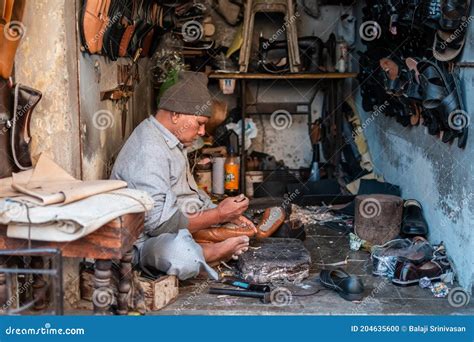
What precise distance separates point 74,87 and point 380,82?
331 centimetres

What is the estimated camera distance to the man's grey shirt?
370 centimetres

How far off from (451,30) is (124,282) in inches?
95.4

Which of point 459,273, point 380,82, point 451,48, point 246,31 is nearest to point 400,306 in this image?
point 459,273

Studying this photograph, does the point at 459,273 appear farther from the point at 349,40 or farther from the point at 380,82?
the point at 349,40

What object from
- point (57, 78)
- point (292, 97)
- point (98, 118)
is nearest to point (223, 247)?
point (98, 118)

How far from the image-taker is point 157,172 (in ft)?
12.4

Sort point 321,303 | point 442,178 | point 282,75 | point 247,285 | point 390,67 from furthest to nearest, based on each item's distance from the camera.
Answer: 1. point 282,75
2. point 390,67
3. point 442,178
4. point 247,285
5. point 321,303

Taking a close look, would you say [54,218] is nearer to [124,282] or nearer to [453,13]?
[124,282]

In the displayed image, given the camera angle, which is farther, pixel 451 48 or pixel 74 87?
pixel 451 48

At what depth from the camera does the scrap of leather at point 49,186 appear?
2763 mm

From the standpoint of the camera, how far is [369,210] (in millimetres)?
4977

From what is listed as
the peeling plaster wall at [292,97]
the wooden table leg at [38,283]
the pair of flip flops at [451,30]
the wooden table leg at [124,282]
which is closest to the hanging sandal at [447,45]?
the pair of flip flops at [451,30]

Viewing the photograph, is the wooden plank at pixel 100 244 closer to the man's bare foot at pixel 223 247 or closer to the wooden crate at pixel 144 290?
the wooden crate at pixel 144 290

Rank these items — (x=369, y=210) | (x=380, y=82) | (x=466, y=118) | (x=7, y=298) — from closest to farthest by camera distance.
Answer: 1. (x=7, y=298)
2. (x=466, y=118)
3. (x=369, y=210)
4. (x=380, y=82)
